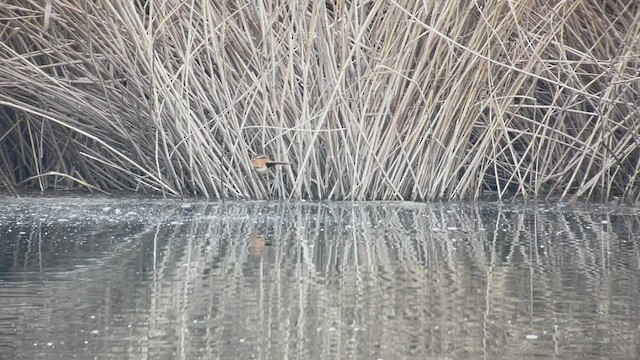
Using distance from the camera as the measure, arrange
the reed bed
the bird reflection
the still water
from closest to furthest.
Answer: the still water → the bird reflection → the reed bed

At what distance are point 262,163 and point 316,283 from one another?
2.68 m

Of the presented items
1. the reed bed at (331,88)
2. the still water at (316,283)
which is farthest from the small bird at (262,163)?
the still water at (316,283)

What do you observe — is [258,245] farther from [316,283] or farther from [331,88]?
[331,88]

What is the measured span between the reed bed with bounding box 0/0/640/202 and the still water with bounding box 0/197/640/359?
452mm

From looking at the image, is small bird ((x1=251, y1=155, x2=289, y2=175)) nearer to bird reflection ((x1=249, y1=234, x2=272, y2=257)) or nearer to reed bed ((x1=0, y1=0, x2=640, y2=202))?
reed bed ((x1=0, y1=0, x2=640, y2=202))

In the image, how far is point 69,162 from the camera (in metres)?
8.44

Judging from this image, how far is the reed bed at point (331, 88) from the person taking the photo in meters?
7.18

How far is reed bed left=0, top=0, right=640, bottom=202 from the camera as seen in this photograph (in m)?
7.18

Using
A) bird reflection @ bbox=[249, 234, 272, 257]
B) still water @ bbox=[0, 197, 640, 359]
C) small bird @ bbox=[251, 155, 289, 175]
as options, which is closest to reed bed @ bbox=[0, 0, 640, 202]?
small bird @ bbox=[251, 155, 289, 175]

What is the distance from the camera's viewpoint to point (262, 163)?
23.9 ft

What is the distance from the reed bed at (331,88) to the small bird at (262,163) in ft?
0.29

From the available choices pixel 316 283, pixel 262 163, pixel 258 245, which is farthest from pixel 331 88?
pixel 316 283

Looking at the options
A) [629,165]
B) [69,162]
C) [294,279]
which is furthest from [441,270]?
[69,162]

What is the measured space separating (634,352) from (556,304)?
2.32ft
